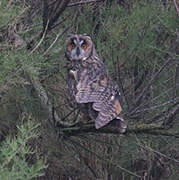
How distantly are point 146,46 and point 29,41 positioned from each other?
3.38 ft

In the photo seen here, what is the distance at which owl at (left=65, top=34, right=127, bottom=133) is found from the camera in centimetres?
295

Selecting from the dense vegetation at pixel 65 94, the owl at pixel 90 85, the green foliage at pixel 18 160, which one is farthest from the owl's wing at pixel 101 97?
the green foliage at pixel 18 160

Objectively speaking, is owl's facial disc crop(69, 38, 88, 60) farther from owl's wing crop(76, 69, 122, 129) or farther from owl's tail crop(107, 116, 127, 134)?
owl's tail crop(107, 116, 127, 134)

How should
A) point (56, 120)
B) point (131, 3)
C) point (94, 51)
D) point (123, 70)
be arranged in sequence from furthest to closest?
1. point (131, 3)
2. point (94, 51)
3. point (123, 70)
4. point (56, 120)

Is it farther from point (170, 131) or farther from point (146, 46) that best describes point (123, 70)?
point (170, 131)

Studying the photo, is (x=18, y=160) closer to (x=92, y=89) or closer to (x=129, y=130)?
(x=129, y=130)

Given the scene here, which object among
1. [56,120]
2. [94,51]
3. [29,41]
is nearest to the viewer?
[56,120]

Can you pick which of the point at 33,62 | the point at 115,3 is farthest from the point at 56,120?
the point at 115,3

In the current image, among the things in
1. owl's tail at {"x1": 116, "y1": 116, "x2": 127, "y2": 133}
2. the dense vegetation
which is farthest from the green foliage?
the dense vegetation

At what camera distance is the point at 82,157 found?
3.67m

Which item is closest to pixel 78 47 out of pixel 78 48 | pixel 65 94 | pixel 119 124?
pixel 78 48

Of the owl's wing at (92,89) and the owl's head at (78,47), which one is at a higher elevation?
the owl's head at (78,47)

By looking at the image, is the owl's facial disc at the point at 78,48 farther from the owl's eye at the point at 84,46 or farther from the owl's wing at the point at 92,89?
the owl's wing at the point at 92,89

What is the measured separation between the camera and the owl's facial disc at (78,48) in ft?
11.8
